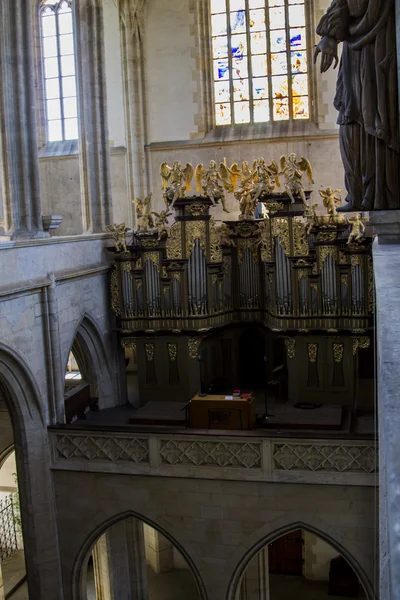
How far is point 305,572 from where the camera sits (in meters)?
17.1

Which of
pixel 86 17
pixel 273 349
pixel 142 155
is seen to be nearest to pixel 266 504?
pixel 273 349

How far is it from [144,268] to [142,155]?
24.5 feet

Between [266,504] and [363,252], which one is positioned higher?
[363,252]

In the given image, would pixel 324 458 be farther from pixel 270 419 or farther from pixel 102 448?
pixel 102 448

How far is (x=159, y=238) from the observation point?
1594 cm

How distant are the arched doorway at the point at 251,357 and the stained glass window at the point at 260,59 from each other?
7.41 m

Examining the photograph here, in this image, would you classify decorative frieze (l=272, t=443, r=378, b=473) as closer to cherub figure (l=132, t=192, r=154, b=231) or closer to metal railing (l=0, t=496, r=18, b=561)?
cherub figure (l=132, t=192, r=154, b=231)

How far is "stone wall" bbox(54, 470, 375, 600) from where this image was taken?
12078 mm

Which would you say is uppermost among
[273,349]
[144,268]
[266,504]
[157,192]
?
[157,192]

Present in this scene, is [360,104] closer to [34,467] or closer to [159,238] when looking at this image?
[34,467]

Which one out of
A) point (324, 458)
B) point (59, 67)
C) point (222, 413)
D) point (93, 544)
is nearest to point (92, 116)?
point (59, 67)

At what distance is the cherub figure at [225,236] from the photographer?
16344 mm

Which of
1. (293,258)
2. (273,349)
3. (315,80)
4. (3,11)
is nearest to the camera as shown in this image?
(3,11)

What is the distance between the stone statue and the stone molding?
6410mm
